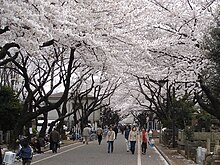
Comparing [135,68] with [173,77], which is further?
[135,68]

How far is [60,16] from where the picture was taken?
43.7 feet

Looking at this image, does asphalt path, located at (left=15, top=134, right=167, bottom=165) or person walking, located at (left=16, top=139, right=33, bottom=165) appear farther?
asphalt path, located at (left=15, top=134, right=167, bottom=165)

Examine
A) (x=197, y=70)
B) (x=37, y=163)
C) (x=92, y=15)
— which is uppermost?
(x=92, y=15)

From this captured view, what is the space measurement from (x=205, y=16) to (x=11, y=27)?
29.1ft

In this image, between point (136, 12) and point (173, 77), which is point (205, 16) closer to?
point (136, 12)

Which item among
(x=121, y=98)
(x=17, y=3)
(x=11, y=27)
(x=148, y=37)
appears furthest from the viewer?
(x=121, y=98)

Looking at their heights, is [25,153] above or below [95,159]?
above

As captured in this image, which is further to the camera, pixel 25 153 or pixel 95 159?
pixel 95 159

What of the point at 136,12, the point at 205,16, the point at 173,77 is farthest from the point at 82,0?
the point at 173,77

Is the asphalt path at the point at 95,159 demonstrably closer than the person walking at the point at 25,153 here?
No

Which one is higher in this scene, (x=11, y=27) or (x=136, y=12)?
(x=136, y=12)

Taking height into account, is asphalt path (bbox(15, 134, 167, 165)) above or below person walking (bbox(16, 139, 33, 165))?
below

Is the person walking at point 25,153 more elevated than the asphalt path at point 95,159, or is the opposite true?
the person walking at point 25,153

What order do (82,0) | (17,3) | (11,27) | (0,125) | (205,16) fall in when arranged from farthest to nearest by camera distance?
(0,125), (205,16), (82,0), (11,27), (17,3)
